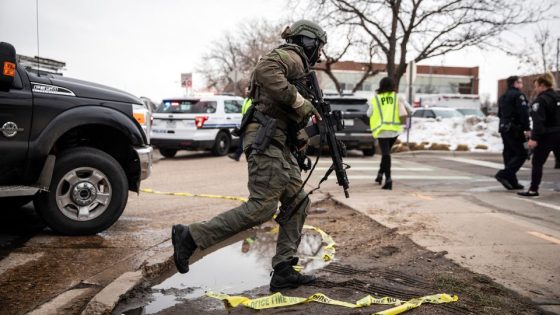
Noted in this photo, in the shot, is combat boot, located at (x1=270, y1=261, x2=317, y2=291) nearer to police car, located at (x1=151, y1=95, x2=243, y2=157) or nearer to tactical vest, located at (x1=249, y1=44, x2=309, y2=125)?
tactical vest, located at (x1=249, y1=44, x2=309, y2=125)

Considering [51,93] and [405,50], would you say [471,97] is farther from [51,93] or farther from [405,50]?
[51,93]

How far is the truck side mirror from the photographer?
14.9 feet

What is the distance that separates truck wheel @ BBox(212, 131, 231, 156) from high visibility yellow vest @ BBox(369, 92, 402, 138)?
290 inches

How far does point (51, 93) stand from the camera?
5.04m

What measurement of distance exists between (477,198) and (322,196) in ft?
7.21

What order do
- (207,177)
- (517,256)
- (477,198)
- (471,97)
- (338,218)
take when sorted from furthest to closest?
(471,97), (207,177), (477,198), (338,218), (517,256)

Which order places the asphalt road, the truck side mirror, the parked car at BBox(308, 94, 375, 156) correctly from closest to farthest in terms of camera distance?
1. the asphalt road
2. the truck side mirror
3. the parked car at BBox(308, 94, 375, 156)

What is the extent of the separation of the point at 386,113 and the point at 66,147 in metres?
4.96

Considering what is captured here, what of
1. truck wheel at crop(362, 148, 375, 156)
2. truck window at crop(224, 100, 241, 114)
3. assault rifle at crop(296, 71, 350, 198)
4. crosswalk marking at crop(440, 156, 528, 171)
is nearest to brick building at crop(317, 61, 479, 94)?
truck window at crop(224, 100, 241, 114)

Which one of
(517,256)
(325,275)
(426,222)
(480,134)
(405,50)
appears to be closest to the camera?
(325,275)

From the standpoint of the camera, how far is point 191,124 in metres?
14.9

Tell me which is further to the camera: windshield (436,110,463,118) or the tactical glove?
windshield (436,110,463,118)

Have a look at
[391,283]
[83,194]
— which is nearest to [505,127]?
[391,283]

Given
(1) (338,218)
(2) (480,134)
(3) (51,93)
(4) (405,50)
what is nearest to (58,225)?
(3) (51,93)
